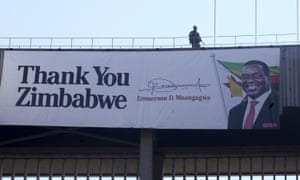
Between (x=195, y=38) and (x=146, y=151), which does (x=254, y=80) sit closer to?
(x=195, y=38)

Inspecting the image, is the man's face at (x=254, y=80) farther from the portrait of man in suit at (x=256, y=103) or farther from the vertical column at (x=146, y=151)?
the vertical column at (x=146, y=151)

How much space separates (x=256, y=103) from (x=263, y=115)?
0.63m

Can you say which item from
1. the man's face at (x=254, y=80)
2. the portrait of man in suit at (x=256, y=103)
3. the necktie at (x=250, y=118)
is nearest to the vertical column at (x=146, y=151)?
the portrait of man in suit at (x=256, y=103)

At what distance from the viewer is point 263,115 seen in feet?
97.9

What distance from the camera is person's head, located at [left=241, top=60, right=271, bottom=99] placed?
30219 mm

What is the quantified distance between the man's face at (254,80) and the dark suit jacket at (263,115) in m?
0.47

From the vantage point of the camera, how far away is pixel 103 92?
1225 inches

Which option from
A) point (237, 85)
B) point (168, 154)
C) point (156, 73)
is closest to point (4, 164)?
point (168, 154)

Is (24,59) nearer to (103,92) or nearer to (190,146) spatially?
(103,92)

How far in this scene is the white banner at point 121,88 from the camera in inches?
1198

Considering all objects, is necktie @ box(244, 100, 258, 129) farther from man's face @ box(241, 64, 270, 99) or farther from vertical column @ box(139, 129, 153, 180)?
vertical column @ box(139, 129, 153, 180)

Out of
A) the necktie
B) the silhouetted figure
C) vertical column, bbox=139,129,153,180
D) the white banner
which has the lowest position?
vertical column, bbox=139,129,153,180
